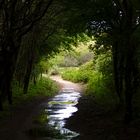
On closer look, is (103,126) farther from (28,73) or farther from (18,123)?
(28,73)

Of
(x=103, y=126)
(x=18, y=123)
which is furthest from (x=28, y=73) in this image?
(x=103, y=126)

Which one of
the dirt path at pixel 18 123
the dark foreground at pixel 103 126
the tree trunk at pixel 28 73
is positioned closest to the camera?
the dark foreground at pixel 103 126

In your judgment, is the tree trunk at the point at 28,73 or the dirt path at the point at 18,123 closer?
the dirt path at the point at 18,123

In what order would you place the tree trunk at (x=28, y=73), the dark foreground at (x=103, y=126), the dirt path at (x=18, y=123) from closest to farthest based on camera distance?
the dark foreground at (x=103, y=126) → the dirt path at (x=18, y=123) → the tree trunk at (x=28, y=73)

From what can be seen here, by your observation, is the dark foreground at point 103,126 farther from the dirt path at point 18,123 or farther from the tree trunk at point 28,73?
the tree trunk at point 28,73

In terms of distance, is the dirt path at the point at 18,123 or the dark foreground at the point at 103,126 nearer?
the dark foreground at the point at 103,126

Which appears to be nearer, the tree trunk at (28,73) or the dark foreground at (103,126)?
the dark foreground at (103,126)

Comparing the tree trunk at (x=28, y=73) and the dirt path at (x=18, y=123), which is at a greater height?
the tree trunk at (x=28, y=73)

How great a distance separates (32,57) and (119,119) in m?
16.3

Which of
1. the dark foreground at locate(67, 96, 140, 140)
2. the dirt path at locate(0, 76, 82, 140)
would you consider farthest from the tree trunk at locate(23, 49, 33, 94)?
the dark foreground at locate(67, 96, 140, 140)

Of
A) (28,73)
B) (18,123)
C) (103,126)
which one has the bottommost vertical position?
(18,123)

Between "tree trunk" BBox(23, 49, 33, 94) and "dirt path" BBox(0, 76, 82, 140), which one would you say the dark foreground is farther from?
"tree trunk" BBox(23, 49, 33, 94)

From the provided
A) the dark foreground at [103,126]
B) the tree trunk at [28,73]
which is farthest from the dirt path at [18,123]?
the tree trunk at [28,73]

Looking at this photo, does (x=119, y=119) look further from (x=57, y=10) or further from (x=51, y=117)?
(x=57, y=10)
